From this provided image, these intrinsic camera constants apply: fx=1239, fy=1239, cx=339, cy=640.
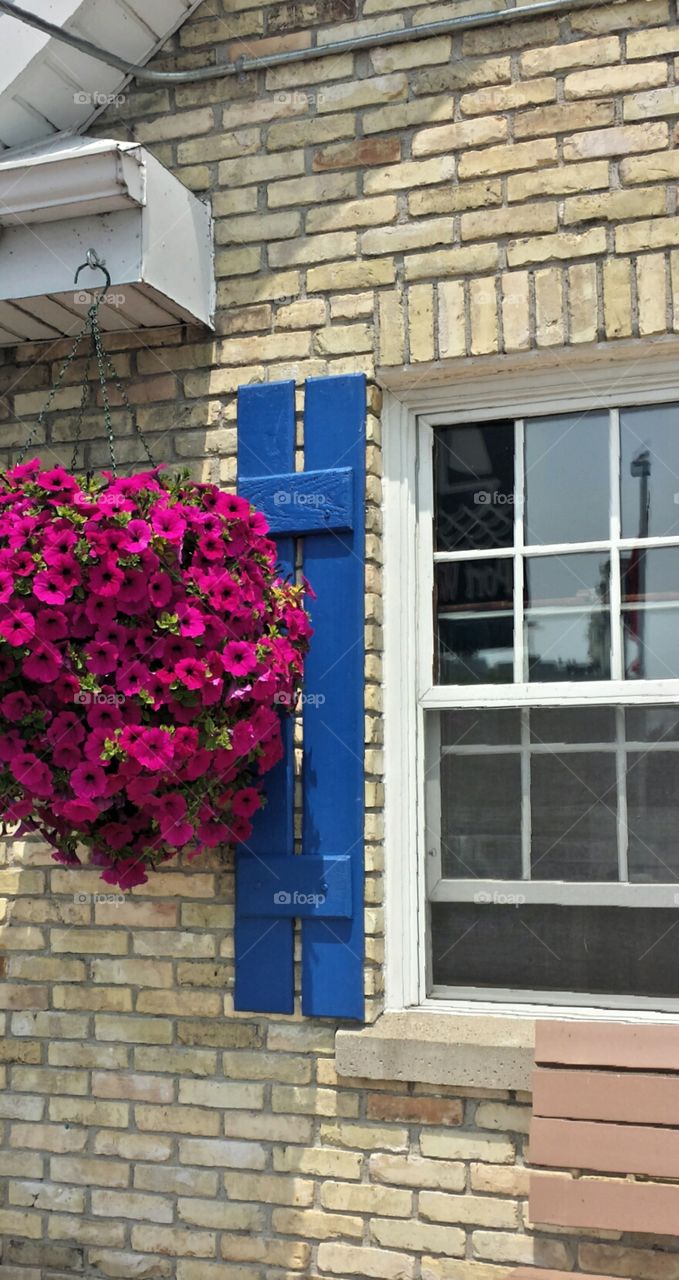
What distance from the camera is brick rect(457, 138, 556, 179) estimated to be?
327cm

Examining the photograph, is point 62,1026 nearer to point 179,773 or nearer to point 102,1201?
point 102,1201

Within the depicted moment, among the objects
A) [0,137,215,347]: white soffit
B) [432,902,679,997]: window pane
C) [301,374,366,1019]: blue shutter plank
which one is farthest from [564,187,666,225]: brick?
[432,902,679,997]: window pane

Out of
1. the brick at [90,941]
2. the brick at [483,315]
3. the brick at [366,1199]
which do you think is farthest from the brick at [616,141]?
the brick at [366,1199]

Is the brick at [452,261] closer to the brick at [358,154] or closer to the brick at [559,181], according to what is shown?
the brick at [559,181]

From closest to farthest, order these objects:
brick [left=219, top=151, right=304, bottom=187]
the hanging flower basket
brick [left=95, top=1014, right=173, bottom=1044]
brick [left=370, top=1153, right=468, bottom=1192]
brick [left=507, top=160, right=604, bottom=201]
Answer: the hanging flower basket < brick [left=370, top=1153, right=468, bottom=1192] < brick [left=507, top=160, right=604, bottom=201] < brick [left=95, top=1014, right=173, bottom=1044] < brick [left=219, top=151, right=304, bottom=187]

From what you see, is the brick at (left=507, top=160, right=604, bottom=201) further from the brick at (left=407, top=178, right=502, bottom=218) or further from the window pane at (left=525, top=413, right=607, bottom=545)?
the window pane at (left=525, top=413, right=607, bottom=545)

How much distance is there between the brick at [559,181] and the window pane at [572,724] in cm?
135

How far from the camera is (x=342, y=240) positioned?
11.3 feet

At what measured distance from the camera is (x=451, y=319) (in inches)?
129

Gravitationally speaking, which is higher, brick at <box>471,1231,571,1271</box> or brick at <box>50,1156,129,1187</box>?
brick at <box>50,1156,129,1187</box>

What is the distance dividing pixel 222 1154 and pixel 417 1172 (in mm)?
542

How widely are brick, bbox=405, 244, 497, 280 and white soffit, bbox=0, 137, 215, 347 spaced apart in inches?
24.2

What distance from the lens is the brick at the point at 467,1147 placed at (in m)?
3.07

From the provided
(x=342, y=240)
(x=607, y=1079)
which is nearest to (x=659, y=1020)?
(x=607, y=1079)
